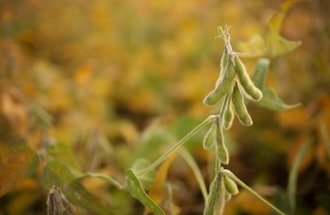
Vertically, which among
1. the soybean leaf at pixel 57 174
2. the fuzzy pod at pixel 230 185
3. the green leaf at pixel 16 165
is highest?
the green leaf at pixel 16 165

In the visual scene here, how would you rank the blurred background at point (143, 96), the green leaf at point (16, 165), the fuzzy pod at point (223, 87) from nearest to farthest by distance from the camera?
the fuzzy pod at point (223, 87), the green leaf at point (16, 165), the blurred background at point (143, 96)

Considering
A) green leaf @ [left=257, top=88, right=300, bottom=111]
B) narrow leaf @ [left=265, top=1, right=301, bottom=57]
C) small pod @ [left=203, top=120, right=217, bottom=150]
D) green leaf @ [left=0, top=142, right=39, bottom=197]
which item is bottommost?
small pod @ [left=203, top=120, right=217, bottom=150]

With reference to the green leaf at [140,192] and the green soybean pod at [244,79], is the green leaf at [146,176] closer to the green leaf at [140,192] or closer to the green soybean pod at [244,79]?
the green leaf at [140,192]

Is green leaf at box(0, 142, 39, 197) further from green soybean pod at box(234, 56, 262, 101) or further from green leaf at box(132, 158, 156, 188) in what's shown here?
green soybean pod at box(234, 56, 262, 101)

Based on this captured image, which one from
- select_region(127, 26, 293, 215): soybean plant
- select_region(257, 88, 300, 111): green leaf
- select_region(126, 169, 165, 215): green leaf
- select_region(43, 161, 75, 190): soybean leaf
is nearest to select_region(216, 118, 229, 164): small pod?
select_region(127, 26, 293, 215): soybean plant

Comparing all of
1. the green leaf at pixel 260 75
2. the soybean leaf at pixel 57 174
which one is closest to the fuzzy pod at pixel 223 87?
the green leaf at pixel 260 75

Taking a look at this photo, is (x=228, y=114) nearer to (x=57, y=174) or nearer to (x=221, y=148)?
(x=221, y=148)
